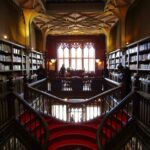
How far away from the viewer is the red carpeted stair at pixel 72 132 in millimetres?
5703

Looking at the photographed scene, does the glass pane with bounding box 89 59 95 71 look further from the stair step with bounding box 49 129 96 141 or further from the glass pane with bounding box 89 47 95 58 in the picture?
the stair step with bounding box 49 129 96 141

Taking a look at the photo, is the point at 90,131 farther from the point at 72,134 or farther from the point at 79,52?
the point at 79,52

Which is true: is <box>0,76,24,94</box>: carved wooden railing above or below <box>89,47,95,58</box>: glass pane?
below

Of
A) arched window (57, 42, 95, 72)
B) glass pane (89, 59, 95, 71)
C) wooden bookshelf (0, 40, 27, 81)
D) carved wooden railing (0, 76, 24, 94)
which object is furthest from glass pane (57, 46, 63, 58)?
carved wooden railing (0, 76, 24, 94)

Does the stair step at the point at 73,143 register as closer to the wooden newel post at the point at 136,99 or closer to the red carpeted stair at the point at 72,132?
the red carpeted stair at the point at 72,132

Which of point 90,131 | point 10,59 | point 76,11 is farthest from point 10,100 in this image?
point 76,11

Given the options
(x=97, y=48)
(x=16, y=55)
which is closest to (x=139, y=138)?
(x=16, y=55)

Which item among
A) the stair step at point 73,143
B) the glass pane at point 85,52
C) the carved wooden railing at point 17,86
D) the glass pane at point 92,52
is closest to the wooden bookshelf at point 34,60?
the glass pane at point 85,52

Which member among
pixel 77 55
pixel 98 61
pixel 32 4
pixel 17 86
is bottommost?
pixel 17 86

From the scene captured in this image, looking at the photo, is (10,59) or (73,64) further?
→ (73,64)

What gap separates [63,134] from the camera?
613cm

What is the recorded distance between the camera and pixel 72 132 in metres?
6.32

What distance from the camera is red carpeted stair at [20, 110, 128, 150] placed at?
18.7 feet

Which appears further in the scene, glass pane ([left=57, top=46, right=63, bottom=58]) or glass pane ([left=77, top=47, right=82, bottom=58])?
glass pane ([left=77, top=47, right=82, bottom=58])
